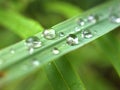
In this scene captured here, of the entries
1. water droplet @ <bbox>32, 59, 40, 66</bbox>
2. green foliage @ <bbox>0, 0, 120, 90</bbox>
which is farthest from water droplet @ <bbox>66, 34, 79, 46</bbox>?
water droplet @ <bbox>32, 59, 40, 66</bbox>

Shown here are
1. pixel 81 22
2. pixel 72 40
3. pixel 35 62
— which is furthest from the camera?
pixel 81 22

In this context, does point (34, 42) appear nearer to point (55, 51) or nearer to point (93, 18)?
point (55, 51)

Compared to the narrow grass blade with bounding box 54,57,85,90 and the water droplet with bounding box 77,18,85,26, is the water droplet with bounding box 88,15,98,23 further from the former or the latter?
the narrow grass blade with bounding box 54,57,85,90

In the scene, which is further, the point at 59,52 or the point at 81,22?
the point at 81,22

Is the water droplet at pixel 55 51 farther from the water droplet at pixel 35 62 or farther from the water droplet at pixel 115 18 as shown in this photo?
the water droplet at pixel 115 18

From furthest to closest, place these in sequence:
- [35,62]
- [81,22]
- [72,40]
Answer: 1. [81,22]
2. [72,40]
3. [35,62]

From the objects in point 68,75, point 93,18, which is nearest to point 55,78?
point 68,75

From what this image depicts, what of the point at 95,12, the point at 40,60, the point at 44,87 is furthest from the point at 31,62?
the point at 44,87
